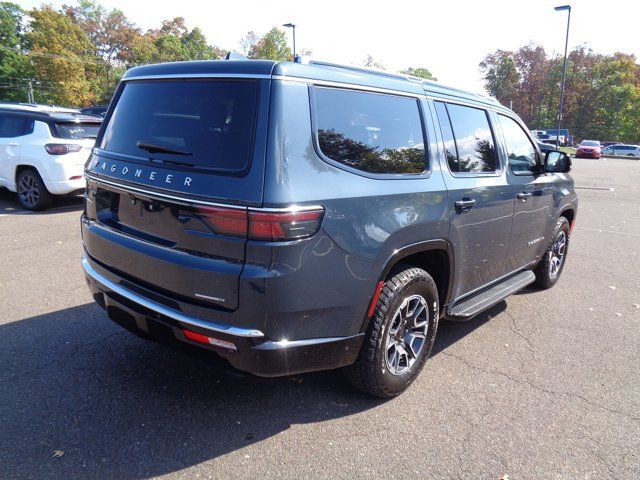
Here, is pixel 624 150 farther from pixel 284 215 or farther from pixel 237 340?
pixel 237 340

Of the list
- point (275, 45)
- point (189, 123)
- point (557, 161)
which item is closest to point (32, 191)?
point (189, 123)

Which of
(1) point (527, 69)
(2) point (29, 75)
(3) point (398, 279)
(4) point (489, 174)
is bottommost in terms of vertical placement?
(3) point (398, 279)

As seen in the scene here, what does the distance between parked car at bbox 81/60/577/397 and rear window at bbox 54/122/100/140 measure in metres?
5.96

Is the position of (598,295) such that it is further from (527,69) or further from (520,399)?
(527,69)

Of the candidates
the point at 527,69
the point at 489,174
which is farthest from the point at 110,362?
the point at 527,69

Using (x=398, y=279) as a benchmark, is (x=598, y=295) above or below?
below

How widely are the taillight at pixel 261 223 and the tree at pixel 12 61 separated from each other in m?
46.7

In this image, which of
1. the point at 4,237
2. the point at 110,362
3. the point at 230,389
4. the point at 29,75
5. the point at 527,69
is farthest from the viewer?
the point at 527,69

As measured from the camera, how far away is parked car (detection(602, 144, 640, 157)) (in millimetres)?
45062

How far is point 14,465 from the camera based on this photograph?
92.2 inches

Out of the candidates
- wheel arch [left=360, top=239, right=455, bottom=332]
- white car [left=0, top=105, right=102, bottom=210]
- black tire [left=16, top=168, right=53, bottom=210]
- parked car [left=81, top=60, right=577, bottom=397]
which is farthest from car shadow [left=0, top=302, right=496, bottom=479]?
black tire [left=16, top=168, right=53, bottom=210]

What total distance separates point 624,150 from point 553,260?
49918 mm

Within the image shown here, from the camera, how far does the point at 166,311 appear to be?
250 centimetres

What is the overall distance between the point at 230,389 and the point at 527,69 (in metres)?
78.5
